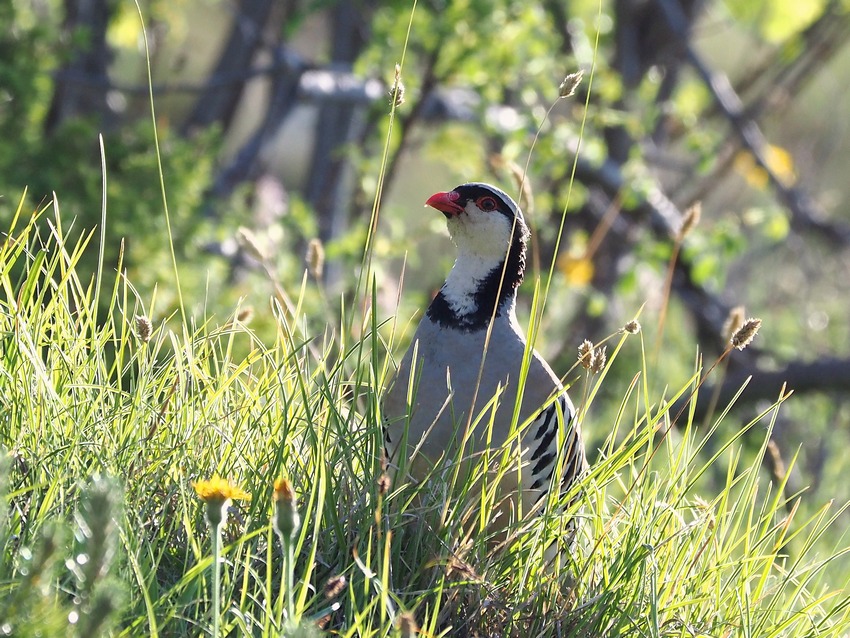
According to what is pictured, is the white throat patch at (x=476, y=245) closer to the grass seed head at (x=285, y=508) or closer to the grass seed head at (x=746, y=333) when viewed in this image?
the grass seed head at (x=746, y=333)

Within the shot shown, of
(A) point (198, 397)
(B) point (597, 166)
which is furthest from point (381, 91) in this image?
(A) point (198, 397)

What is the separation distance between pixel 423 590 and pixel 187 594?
0.49 meters

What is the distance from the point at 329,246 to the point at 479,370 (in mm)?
2819

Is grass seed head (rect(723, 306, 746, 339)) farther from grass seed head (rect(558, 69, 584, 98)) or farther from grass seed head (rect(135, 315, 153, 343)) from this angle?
grass seed head (rect(135, 315, 153, 343))

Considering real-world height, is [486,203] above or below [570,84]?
below

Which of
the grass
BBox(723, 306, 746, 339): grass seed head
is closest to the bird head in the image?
BBox(723, 306, 746, 339): grass seed head

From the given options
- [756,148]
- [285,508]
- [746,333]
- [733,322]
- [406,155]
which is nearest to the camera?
[285,508]

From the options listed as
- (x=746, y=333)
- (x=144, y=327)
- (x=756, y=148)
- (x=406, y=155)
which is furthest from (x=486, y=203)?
(x=756, y=148)

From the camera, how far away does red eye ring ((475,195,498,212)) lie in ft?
10.8

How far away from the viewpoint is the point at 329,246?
217 inches

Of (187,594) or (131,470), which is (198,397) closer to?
(131,470)

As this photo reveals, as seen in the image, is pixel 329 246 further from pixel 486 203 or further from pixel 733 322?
pixel 733 322

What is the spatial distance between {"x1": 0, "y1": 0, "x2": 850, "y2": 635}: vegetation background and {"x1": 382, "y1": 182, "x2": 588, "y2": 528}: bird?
159 mm

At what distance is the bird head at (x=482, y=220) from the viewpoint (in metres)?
3.26
